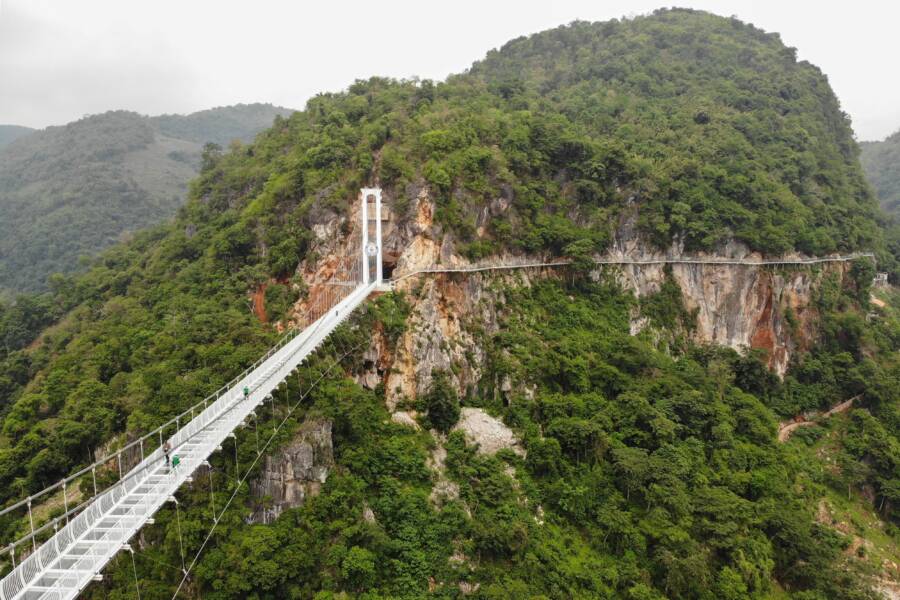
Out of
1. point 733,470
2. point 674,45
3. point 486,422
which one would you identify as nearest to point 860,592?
point 733,470

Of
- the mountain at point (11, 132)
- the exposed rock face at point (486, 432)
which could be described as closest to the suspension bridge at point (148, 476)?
the exposed rock face at point (486, 432)

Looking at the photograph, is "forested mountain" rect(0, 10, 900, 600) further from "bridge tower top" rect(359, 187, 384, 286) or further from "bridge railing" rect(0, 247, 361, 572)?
"bridge tower top" rect(359, 187, 384, 286)

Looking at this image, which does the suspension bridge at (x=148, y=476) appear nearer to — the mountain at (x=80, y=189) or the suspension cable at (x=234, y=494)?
the suspension cable at (x=234, y=494)

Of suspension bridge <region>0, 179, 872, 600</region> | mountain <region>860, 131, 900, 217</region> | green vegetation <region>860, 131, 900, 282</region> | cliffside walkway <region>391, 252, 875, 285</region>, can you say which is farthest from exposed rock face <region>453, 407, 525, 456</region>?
mountain <region>860, 131, 900, 217</region>

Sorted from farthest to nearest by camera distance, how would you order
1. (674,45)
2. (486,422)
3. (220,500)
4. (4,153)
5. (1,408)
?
(4,153)
(674,45)
(1,408)
(486,422)
(220,500)

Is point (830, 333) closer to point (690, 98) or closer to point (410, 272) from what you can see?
point (690, 98)

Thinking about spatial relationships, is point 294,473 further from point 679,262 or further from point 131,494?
point 679,262
